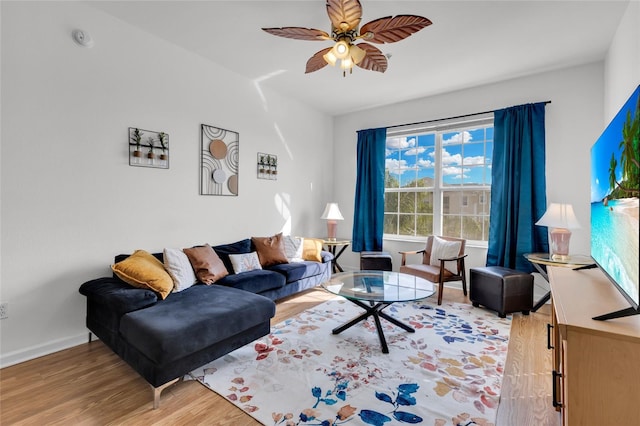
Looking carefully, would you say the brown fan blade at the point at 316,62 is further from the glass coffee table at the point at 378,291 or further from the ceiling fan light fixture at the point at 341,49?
the glass coffee table at the point at 378,291

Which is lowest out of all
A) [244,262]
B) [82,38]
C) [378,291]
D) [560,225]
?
[378,291]

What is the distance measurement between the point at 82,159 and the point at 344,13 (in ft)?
7.98

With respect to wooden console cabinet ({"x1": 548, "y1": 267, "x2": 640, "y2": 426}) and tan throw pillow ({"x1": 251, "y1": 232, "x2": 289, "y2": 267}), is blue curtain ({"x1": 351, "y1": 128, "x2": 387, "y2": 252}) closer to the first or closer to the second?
tan throw pillow ({"x1": 251, "y1": 232, "x2": 289, "y2": 267})

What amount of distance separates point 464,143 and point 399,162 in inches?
39.4

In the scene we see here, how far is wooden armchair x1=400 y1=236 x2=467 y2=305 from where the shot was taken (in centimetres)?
352

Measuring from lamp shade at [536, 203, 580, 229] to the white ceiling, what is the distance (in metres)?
1.67

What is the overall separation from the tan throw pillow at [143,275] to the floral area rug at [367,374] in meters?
0.74

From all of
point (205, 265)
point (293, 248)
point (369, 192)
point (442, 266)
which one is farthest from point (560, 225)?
point (205, 265)

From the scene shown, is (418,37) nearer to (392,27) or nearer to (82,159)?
(392,27)

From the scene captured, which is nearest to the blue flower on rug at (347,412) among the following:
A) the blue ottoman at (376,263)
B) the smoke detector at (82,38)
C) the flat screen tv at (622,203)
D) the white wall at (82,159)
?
the flat screen tv at (622,203)

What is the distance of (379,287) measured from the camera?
9.21 ft

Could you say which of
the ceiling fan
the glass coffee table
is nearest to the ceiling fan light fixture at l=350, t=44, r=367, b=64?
the ceiling fan

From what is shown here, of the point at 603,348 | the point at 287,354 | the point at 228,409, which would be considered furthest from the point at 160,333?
the point at 603,348

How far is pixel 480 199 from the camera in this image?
420 cm
